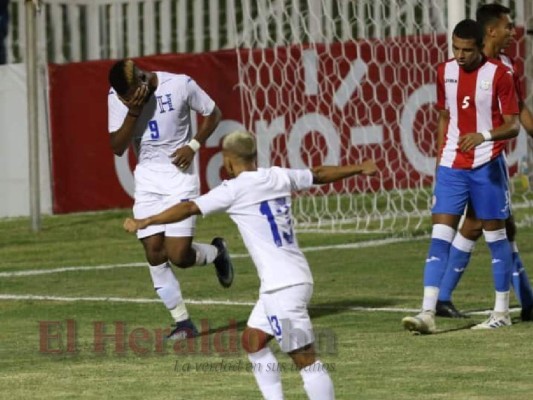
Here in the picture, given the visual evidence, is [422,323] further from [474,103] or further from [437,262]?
[474,103]

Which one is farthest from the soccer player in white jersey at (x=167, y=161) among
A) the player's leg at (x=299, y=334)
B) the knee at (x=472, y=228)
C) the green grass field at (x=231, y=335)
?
the player's leg at (x=299, y=334)

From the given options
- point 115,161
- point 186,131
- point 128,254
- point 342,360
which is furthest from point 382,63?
point 342,360

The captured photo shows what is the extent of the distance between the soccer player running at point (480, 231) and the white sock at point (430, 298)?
30.1 inches

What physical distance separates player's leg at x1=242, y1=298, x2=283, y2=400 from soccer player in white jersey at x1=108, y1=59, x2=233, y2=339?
2979 millimetres

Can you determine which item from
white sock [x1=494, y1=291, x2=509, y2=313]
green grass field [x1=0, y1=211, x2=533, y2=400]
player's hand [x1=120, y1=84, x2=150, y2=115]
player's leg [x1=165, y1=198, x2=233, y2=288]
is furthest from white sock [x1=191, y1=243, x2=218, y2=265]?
white sock [x1=494, y1=291, x2=509, y2=313]

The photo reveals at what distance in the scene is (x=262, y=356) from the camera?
26.9 feet

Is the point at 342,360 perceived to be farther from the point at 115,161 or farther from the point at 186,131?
the point at 115,161

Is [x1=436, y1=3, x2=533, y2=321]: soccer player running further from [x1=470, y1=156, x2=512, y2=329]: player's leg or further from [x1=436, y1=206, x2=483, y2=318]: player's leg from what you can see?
[x1=470, y1=156, x2=512, y2=329]: player's leg

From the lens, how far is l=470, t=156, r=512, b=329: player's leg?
11.1 m

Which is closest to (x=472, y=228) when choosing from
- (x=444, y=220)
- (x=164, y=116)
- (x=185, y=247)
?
(x=444, y=220)

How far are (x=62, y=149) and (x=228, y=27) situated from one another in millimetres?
2714

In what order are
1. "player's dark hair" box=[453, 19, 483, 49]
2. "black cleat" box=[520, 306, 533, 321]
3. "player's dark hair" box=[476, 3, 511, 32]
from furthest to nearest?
"black cleat" box=[520, 306, 533, 321]
"player's dark hair" box=[476, 3, 511, 32]
"player's dark hair" box=[453, 19, 483, 49]

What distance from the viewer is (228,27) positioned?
22250mm

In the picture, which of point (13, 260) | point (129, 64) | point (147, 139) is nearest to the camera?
point (129, 64)
